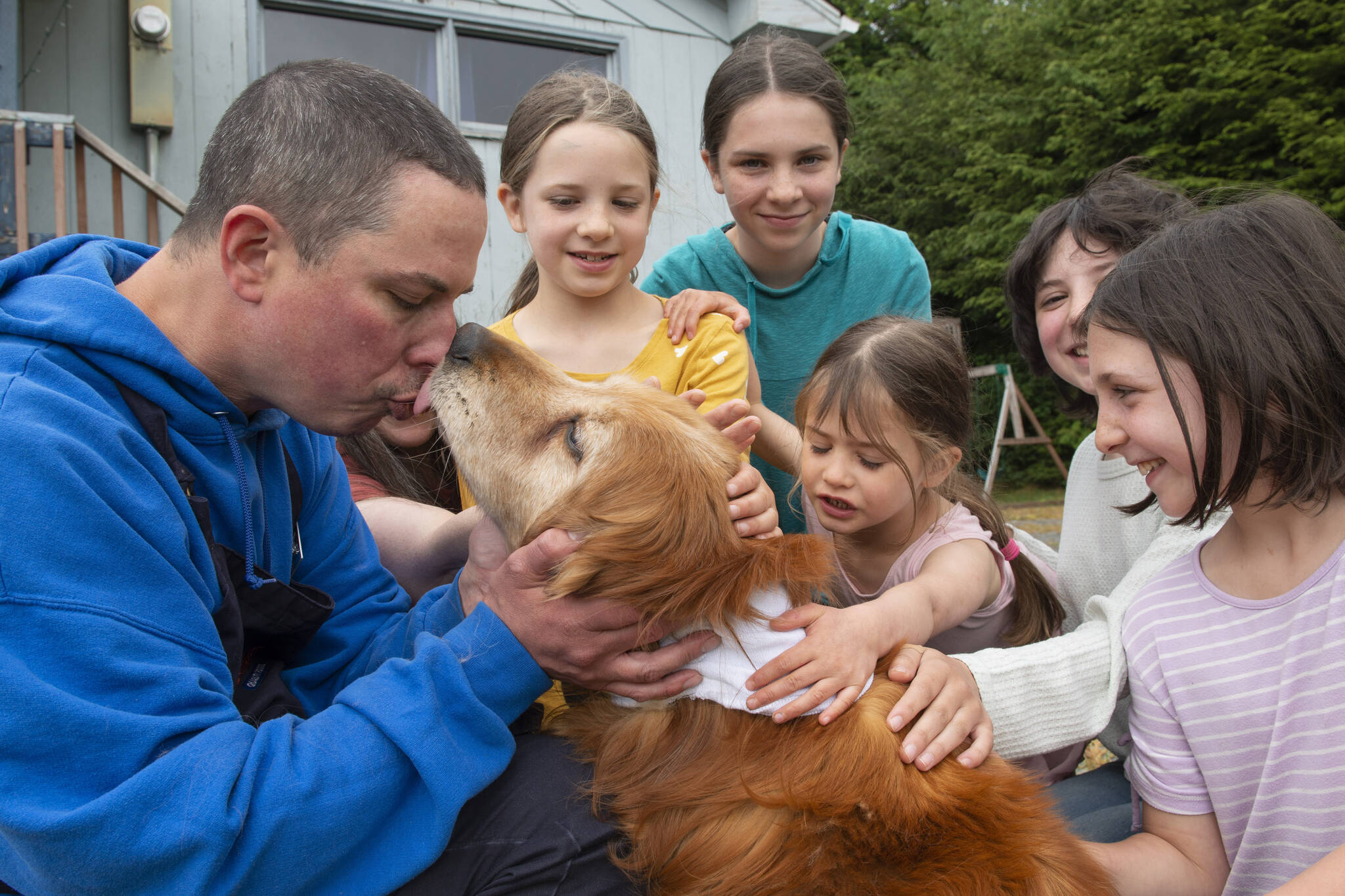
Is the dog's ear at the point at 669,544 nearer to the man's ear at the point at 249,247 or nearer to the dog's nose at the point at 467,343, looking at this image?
the dog's nose at the point at 467,343

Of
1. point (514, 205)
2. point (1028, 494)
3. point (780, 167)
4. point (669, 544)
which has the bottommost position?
point (1028, 494)

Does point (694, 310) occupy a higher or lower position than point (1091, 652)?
higher

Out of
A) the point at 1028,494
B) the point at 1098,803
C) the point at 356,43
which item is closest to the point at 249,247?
the point at 1098,803

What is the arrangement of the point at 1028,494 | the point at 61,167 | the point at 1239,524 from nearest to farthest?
→ the point at 1239,524
the point at 61,167
the point at 1028,494

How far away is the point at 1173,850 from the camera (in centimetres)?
203

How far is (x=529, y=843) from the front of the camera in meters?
1.76

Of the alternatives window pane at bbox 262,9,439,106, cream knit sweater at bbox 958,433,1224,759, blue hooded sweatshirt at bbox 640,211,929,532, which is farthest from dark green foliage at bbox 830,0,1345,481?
cream knit sweater at bbox 958,433,1224,759

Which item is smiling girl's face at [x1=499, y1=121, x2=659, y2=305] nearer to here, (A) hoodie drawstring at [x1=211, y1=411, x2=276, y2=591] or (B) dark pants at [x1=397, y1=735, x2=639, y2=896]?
(A) hoodie drawstring at [x1=211, y1=411, x2=276, y2=591]

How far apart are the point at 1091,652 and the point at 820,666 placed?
0.81 metres

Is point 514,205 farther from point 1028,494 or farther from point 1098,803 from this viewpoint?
point 1028,494

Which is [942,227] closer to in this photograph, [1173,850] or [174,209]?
[174,209]

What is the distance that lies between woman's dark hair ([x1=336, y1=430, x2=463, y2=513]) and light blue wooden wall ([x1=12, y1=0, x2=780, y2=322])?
12.2 ft

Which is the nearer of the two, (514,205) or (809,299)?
(514,205)

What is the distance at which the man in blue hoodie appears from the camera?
1.34 metres
